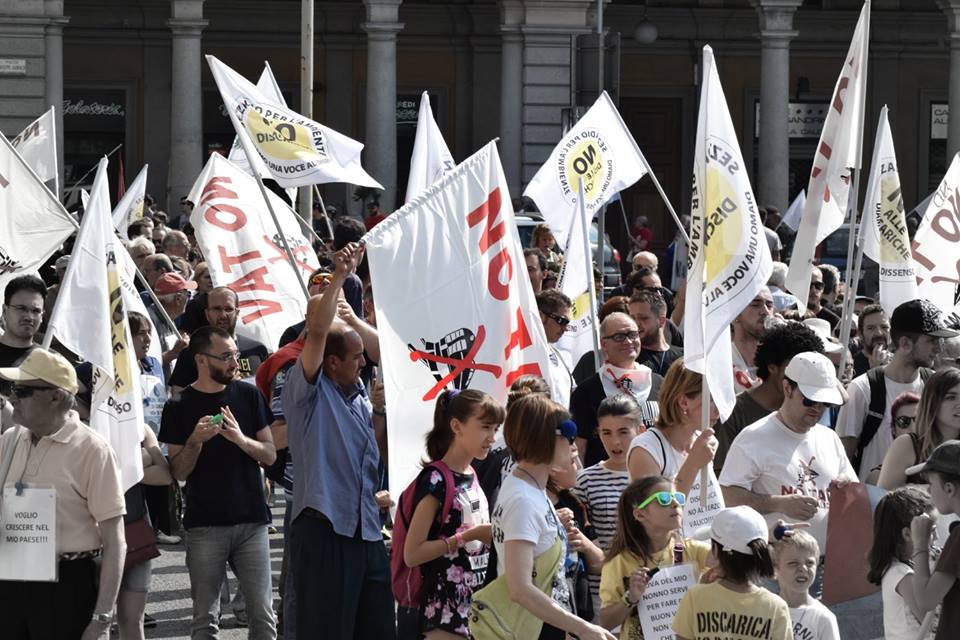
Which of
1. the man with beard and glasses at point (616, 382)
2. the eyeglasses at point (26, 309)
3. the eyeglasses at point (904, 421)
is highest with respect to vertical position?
the eyeglasses at point (26, 309)

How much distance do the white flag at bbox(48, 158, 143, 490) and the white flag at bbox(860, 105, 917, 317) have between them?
4.89m

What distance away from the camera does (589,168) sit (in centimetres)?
1220

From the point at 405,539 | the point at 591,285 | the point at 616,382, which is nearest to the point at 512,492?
the point at 405,539

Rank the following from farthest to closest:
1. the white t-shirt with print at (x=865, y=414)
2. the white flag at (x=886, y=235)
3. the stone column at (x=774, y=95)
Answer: the stone column at (x=774, y=95) → the white flag at (x=886, y=235) → the white t-shirt with print at (x=865, y=414)

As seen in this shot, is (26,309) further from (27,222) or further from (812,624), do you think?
(812,624)

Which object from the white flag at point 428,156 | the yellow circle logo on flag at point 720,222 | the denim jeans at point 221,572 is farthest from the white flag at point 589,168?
the denim jeans at point 221,572

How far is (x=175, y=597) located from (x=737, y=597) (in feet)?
16.3

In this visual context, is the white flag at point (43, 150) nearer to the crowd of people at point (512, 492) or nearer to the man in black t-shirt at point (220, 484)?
the crowd of people at point (512, 492)

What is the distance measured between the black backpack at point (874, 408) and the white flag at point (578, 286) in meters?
2.61

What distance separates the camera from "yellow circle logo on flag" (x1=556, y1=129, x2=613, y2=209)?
1208cm

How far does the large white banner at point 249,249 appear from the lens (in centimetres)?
1023

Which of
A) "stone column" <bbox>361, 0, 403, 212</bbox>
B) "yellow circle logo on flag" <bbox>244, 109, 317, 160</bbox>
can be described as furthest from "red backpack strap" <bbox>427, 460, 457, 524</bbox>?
"stone column" <bbox>361, 0, 403, 212</bbox>

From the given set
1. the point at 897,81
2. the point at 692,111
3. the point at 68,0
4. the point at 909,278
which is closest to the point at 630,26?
the point at 692,111

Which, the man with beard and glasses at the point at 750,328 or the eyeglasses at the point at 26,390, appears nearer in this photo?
the eyeglasses at the point at 26,390
